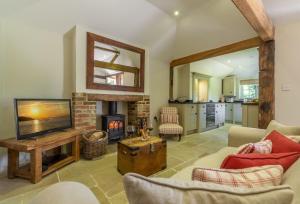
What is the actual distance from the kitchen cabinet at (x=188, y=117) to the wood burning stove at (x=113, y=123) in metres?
1.82

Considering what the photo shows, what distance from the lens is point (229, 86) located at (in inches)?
297

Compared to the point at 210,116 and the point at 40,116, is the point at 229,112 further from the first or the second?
the point at 40,116

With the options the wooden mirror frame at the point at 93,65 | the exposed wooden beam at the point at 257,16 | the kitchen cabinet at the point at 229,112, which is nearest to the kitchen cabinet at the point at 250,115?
the exposed wooden beam at the point at 257,16

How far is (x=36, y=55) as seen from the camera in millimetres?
2793

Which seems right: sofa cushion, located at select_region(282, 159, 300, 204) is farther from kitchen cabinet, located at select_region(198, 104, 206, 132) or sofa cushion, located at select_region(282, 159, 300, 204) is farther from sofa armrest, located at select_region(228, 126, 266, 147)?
kitchen cabinet, located at select_region(198, 104, 206, 132)

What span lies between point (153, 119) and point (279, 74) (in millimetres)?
3155

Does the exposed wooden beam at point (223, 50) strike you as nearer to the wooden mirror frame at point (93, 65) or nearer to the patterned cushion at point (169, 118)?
the wooden mirror frame at point (93, 65)

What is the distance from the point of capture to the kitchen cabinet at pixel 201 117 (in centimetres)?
521

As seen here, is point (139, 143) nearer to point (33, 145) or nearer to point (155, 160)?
point (155, 160)

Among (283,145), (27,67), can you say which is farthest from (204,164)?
(27,67)

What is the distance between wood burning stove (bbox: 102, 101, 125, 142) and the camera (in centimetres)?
Result: 367

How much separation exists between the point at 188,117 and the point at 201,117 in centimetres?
68

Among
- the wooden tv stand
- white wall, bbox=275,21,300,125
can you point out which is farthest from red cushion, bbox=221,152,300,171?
white wall, bbox=275,21,300,125

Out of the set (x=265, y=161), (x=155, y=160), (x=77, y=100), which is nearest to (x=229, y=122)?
(x=155, y=160)
